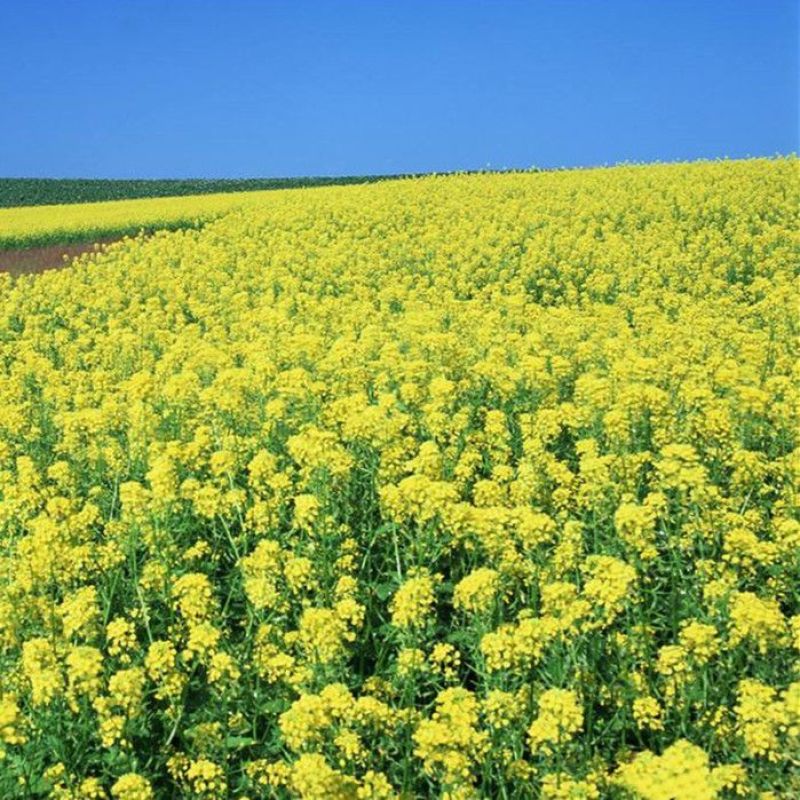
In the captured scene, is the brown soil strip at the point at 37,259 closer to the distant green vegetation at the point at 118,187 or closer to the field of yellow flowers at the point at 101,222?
the field of yellow flowers at the point at 101,222

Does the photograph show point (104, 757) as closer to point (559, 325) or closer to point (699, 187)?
point (559, 325)

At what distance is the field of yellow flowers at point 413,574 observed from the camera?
4.15m

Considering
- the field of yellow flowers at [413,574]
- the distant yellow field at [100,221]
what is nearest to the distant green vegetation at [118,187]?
the distant yellow field at [100,221]

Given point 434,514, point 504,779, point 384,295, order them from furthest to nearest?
point 384,295 → point 434,514 → point 504,779

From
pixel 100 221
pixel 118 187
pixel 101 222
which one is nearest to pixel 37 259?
pixel 101 222

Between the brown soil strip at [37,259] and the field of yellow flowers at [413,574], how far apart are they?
52.0 feet

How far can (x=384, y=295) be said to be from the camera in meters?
14.0

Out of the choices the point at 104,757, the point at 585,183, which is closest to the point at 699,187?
the point at 585,183

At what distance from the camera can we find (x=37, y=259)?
26594mm

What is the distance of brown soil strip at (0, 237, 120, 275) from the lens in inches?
988

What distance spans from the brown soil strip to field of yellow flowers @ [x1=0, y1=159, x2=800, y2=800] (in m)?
15.9

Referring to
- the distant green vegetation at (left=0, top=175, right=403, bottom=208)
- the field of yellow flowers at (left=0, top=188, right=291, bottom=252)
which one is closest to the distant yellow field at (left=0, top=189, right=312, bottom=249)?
the field of yellow flowers at (left=0, top=188, right=291, bottom=252)

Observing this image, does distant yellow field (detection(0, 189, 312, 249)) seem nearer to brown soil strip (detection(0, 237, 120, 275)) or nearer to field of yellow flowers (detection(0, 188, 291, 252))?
field of yellow flowers (detection(0, 188, 291, 252))

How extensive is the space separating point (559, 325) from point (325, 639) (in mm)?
6773
